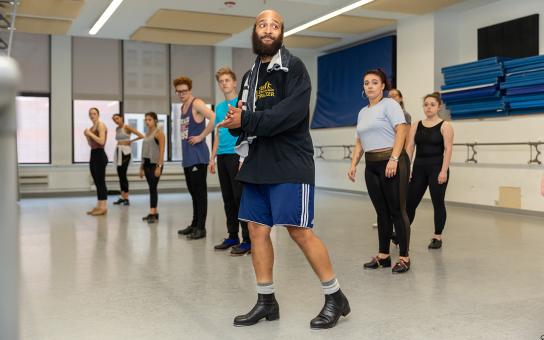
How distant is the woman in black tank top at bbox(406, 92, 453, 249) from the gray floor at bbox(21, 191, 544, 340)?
0.46 m

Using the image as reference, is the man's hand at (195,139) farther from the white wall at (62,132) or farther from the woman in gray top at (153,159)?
the white wall at (62,132)

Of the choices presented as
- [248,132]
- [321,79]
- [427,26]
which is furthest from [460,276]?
[321,79]

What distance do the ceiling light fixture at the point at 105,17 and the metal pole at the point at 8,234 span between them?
334 inches

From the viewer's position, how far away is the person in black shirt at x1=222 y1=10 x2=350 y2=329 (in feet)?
8.43

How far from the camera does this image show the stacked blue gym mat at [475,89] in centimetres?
821

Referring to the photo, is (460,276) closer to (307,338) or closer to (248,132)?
(307,338)

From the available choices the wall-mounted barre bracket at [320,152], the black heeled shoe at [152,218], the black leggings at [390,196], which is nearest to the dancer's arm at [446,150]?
the black leggings at [390,196]

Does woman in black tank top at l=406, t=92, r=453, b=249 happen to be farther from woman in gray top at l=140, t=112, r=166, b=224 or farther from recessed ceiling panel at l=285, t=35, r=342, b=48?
recessed ceiling panel at l=285, t=35, r=342, b=48

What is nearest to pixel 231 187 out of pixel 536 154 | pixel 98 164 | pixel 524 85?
pixel 98 164

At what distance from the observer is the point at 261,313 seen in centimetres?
274

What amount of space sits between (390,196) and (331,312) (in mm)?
1404

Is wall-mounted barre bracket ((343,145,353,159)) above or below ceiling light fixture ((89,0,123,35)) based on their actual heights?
below

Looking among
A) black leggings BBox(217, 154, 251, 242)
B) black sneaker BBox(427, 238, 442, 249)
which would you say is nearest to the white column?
black leggings BBox(217, 154, 251, 242)

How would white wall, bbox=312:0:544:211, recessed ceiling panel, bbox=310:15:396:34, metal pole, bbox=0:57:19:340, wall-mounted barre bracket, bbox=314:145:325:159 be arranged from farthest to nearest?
1. wall-mounted barre bracket, bbox=314:145:325:159
2. recessed ceiling panel, bbox=310:15:396:34
3. white wall, bbox=312:0:544:211
4. metal pole, bbox=0:57:19:340
